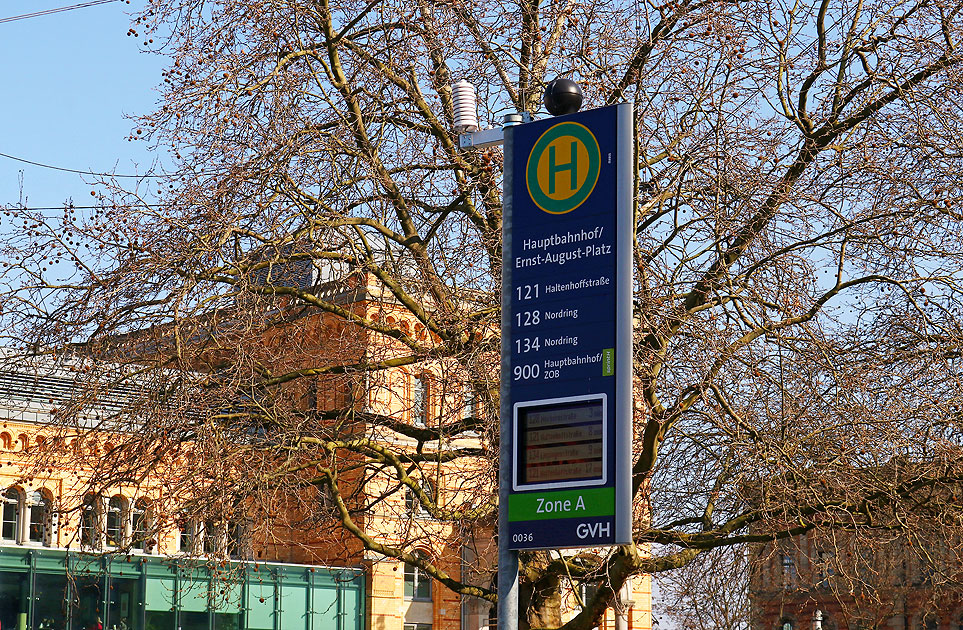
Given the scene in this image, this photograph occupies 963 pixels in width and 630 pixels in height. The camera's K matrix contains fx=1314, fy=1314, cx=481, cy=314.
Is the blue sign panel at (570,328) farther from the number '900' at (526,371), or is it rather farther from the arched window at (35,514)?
the arched window at (35,514)

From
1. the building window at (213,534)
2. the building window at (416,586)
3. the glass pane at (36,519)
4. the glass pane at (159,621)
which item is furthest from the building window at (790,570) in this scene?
the building window at (416,586)

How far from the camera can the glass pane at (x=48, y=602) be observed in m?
32.1

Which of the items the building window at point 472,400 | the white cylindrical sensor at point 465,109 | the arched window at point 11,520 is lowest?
the arched window at point 11,520

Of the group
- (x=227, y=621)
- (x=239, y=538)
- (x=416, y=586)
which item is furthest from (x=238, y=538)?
(x=416, y=586)

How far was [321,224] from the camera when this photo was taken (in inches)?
642

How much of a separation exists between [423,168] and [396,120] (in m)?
0.79

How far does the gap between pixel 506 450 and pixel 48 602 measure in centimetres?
2590

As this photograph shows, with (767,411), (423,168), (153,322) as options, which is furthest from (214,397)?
(767,411)

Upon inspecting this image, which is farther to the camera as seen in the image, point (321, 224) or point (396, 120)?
point (396, 120)

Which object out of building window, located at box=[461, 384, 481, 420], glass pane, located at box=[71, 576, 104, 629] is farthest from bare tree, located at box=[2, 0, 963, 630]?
glass pane, located at box=[71, 576, 104, 629]

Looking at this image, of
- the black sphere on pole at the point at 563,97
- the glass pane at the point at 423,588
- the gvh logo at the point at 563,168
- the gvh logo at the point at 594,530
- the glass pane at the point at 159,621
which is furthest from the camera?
the glass pane at the point at 423,588

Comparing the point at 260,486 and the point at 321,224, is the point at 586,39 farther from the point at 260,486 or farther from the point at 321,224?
the point at 260,486

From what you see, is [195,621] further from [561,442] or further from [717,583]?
[561,442]

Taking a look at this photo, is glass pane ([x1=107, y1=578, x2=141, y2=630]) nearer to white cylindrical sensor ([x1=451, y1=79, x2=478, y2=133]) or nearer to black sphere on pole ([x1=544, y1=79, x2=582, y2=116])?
white cylindrical sensor ([x1=451, y1=79, x2=478, y2=133])
